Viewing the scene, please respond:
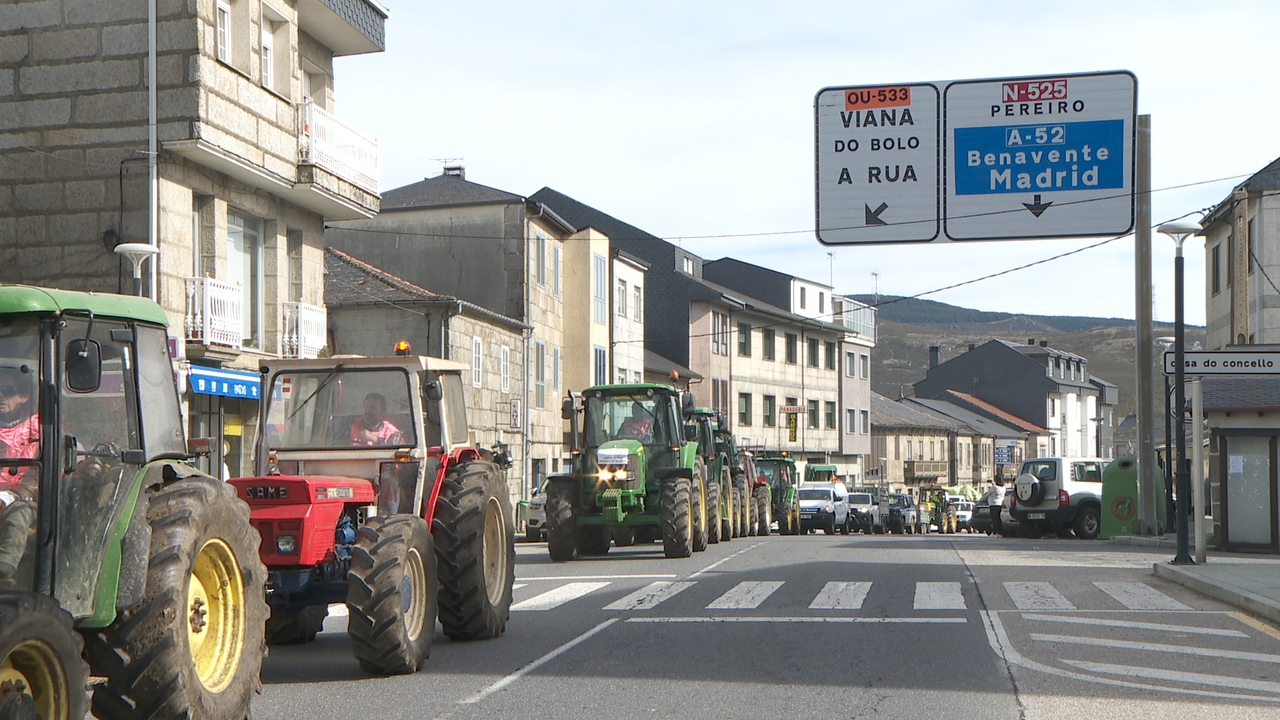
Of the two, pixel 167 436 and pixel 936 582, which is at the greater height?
pixel 167 436

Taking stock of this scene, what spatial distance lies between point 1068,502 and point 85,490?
92.0ft

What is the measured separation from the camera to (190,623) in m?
6.70

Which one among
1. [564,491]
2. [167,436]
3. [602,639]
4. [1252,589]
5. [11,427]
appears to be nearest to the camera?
[11,427]

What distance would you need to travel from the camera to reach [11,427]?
5.79m

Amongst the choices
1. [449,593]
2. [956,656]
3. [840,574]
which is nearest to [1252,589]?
[840,574]

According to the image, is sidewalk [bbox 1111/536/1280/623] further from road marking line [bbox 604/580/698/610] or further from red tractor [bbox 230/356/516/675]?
red tractor [bbox 230/356/516/675]

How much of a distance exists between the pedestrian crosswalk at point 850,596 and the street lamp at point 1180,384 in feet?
7.85

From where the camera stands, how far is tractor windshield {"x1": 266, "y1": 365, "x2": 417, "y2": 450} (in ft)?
33.0

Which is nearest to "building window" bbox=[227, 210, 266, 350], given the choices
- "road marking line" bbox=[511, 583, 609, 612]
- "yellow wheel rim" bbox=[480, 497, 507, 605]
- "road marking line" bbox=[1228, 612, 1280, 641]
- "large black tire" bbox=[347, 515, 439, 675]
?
"road marking line" bbox=[511, 583, 609, 612]

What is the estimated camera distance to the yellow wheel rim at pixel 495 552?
10978 millimetres

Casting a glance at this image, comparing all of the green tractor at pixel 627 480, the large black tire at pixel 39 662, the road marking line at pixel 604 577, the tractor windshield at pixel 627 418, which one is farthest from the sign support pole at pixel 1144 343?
the large black tire at pixel 39 662

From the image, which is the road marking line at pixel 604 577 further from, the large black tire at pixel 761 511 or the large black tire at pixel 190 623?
the large black tire at pixel 761 511

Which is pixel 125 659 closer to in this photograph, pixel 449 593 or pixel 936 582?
pixel 449 593

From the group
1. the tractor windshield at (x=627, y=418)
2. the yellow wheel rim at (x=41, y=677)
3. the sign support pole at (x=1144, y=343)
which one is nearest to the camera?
the yellow wheel rim at (x=41, y=677)
